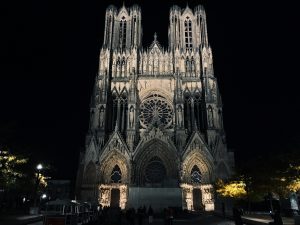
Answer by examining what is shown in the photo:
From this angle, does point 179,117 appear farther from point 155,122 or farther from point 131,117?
point 131,117

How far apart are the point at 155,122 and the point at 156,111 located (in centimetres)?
253

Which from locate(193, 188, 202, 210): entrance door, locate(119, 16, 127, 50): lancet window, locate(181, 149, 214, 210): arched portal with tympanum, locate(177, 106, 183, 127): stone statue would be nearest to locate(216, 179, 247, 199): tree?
locate(181, 149, 214, 210): arched portal with tympanum

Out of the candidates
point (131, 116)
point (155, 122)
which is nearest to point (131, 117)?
point (131, 116)

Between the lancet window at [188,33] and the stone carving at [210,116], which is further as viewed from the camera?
the lancet window at [188,33]

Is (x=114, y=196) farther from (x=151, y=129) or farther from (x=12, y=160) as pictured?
(x=12, y=160)

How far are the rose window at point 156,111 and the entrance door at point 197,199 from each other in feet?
30.3

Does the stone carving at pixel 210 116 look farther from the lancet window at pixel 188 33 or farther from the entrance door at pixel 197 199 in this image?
the lancet window at pixel 188 33

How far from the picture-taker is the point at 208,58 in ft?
133

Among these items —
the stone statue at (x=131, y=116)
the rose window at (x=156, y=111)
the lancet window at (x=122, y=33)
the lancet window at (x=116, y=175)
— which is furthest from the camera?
the lancet window at (x=122, y=33)

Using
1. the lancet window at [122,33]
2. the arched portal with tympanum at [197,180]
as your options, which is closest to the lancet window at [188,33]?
the lancet window at [122,33]

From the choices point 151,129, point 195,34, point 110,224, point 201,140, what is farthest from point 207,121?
point 110,224

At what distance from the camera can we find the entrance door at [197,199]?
3456 cm

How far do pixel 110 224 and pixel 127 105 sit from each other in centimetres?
2278

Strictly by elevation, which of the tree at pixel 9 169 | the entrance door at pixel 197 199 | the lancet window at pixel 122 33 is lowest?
the entrance door at pixel 197 199
